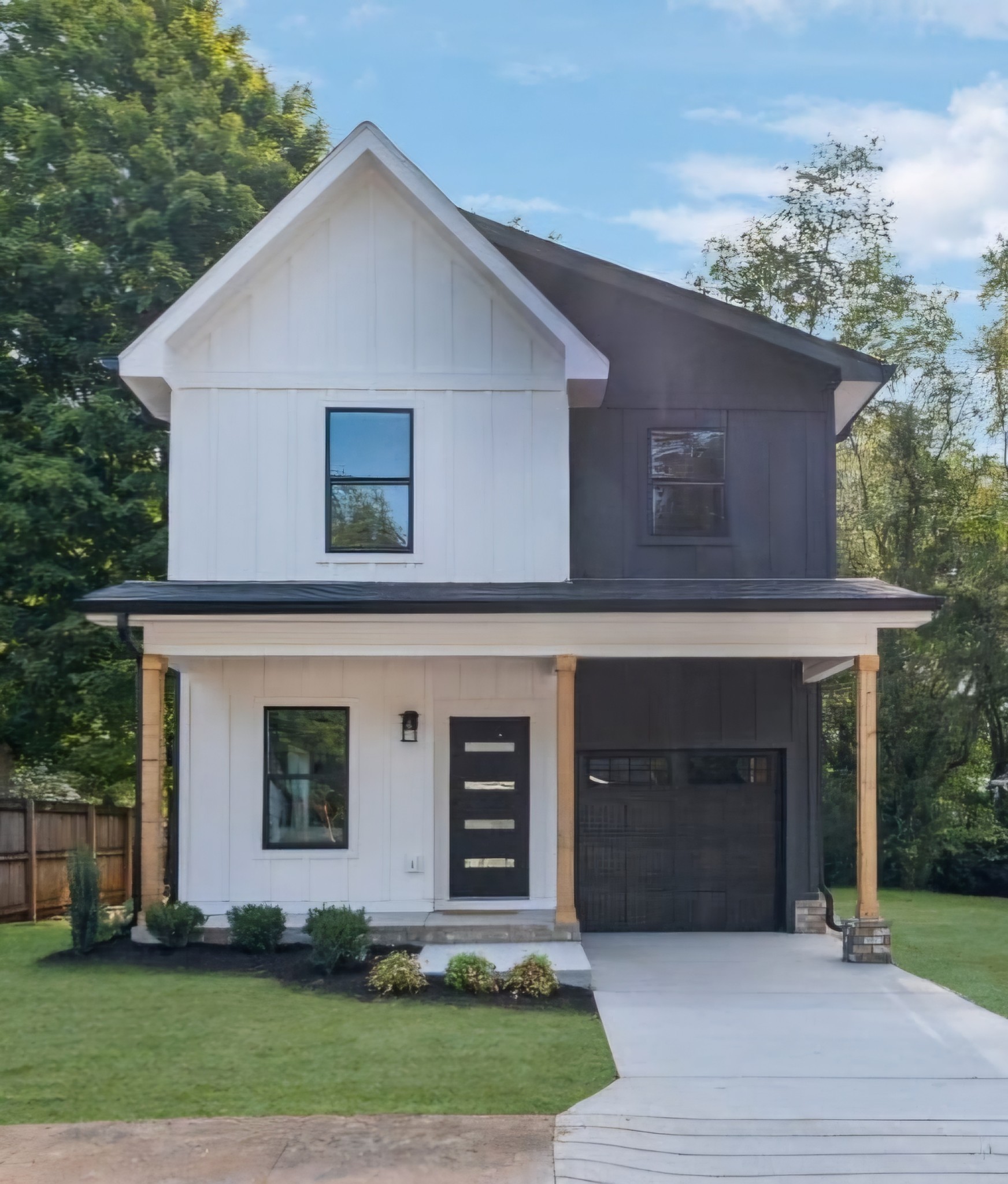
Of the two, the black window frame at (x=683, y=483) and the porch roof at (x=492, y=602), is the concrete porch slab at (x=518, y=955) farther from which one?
the black window frame at (x=683, y=483)

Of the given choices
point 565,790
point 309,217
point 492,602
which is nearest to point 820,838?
point 565,790

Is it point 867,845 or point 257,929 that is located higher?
point 867,845

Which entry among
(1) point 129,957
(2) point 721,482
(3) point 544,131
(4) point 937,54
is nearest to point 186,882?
(1) point 129,957

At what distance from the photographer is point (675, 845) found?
45.2 ft

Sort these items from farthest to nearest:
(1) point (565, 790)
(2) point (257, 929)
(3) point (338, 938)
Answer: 1. (1) point (565, 790)
2. (2) point (257, 929)
3. (3) point (338, 938)

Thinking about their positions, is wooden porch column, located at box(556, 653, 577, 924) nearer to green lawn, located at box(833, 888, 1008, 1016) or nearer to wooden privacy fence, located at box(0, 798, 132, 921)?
green lawn, located at box(833, 888, 1008, 1016)

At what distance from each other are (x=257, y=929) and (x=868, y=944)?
568 cm

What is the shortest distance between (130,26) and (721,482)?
40.6 feet

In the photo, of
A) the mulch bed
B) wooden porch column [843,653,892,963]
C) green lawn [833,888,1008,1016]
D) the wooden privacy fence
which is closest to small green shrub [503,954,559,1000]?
the mulch bed

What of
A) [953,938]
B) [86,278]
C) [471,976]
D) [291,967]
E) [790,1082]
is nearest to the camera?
[790,1082]

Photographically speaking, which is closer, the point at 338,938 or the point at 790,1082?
the point at 790,1082

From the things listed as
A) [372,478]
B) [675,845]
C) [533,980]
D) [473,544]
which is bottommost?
[533,980]

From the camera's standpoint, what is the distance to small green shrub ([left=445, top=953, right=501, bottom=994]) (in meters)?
9.80

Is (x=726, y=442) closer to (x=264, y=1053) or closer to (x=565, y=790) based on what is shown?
(x=565, y=790)
